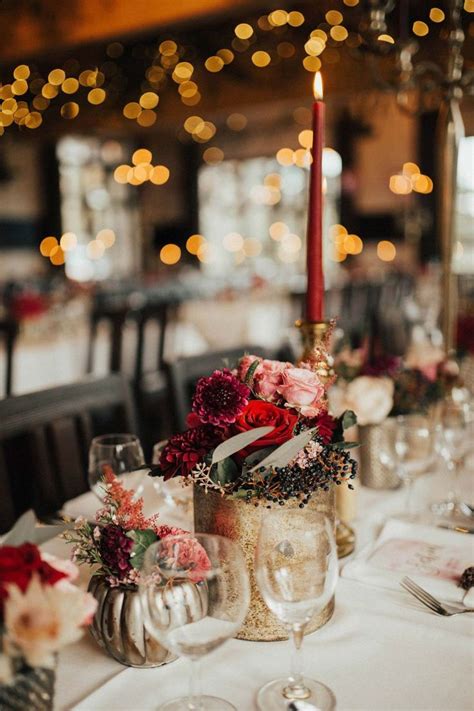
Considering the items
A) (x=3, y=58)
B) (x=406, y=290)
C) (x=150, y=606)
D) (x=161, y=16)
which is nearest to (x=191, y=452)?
(x=150, y=606)

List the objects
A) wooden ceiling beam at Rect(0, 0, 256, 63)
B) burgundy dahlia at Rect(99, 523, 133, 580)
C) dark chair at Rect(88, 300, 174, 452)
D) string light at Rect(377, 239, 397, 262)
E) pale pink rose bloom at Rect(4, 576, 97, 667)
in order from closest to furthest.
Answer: pale pink rose bloom at Rect(4, 576, 97, 667)
burgundy dahlia at Rect(99, 523, 133, 580)
dark chair at Rect(88, 300, 174, 452)
wooden ceiling beam at Rect(0, 0, 256, 63)
string light at Rect(377, 239, 397, 262)

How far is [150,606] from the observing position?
72cm

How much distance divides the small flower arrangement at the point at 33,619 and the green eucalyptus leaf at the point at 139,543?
180mm

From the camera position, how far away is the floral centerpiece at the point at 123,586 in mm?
817

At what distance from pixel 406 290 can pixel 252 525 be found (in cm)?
649

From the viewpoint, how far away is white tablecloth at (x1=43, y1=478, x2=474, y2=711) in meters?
0.79

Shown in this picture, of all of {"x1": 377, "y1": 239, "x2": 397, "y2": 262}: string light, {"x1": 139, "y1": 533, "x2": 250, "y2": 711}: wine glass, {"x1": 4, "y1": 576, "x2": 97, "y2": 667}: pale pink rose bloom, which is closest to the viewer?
{"x1": 4, "y1": 576, "x2": 97, "y2": 667}: pale pink rose bloom

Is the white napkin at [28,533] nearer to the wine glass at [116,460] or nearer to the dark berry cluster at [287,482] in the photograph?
the dark berry cluster at [287,482]

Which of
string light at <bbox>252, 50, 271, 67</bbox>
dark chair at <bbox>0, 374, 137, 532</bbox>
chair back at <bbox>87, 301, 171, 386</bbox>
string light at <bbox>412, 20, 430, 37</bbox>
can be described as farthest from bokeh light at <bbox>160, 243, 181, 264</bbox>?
dark chair at <bbox>0, 374, 137, 532</bbox>

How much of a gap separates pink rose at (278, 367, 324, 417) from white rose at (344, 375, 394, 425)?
47cm

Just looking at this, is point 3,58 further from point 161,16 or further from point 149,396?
point 149,396

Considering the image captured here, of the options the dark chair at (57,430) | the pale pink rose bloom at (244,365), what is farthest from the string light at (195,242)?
the pale pink rose bloom at (244,365)

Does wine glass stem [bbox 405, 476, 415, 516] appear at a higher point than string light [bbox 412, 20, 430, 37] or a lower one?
lower

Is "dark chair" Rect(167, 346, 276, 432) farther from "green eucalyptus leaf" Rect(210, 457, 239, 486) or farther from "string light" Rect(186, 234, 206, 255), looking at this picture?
"string light" Rect(186, 234, 206, 255)
